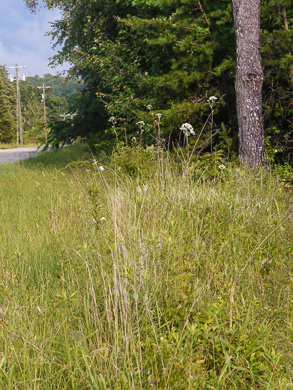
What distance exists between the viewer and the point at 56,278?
311cm

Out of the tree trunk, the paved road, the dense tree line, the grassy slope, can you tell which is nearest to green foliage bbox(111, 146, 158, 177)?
the dense tree line

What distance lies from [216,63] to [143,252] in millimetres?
7199

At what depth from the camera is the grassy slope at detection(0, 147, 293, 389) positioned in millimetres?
1869

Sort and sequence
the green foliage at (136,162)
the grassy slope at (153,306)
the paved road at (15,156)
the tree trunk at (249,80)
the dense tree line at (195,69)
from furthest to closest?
1. the paved road at (15,156)
2. the dense tree line at (195,69)
3. the tree trunk at (249,80)
4. the green foliage at (136,162)
5. the grassy slope at (153,306)

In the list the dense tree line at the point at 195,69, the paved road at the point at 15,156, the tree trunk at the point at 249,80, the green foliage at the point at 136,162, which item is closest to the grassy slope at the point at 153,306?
the green foliage at the point at 136,162

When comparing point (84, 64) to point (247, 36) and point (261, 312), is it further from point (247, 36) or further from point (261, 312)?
point (261, 312)

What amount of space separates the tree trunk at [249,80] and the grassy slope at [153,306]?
2.67 metres

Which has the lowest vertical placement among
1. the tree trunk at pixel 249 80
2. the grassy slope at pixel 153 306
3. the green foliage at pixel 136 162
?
the grassy slope at pixel 153 306

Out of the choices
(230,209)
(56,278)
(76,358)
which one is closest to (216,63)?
(230,209)

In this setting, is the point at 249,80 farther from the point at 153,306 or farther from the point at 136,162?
the point at 153,306

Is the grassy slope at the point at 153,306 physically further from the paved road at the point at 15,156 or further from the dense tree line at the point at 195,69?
the paved road at the point at 15,156

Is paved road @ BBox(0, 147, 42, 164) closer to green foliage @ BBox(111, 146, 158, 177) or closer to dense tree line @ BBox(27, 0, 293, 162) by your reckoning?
dense tree line @ BBox(27, 0, 293, 162)

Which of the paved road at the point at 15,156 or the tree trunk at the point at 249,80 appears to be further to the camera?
the paved road at the point at 15,156

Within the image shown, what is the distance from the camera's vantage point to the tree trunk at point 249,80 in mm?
6793
